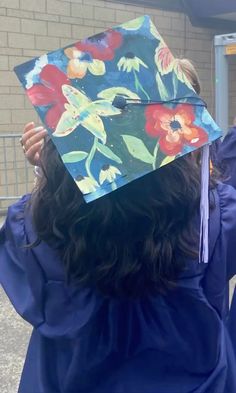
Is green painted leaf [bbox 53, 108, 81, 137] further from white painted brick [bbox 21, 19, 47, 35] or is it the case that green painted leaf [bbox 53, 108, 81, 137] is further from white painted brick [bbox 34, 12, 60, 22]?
white painted brick [bbox 34, 12, 60, 22]

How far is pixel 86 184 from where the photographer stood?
1236mm

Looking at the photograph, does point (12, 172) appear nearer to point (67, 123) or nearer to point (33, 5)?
point (33, 5)

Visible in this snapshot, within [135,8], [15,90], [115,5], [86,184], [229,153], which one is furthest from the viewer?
[135,8]

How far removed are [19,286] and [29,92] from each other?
49 centimetres

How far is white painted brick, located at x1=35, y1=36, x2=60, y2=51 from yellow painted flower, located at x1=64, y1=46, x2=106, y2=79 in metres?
6.50

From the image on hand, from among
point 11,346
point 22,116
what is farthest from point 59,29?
point 11,346

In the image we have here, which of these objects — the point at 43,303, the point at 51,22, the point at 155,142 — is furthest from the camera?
the point at 51,22

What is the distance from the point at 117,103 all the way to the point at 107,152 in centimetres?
11

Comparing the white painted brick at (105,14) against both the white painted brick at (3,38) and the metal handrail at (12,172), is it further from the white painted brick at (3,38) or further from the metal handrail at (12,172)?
the metal handrail at (12,172)

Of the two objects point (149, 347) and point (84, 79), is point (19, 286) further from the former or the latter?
point (84, 79)

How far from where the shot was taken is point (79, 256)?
1.33m

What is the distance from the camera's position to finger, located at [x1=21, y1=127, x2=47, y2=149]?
1.52 m

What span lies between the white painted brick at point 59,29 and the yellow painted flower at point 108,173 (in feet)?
22.0

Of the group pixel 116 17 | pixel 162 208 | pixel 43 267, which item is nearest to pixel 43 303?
pixel 43 267
